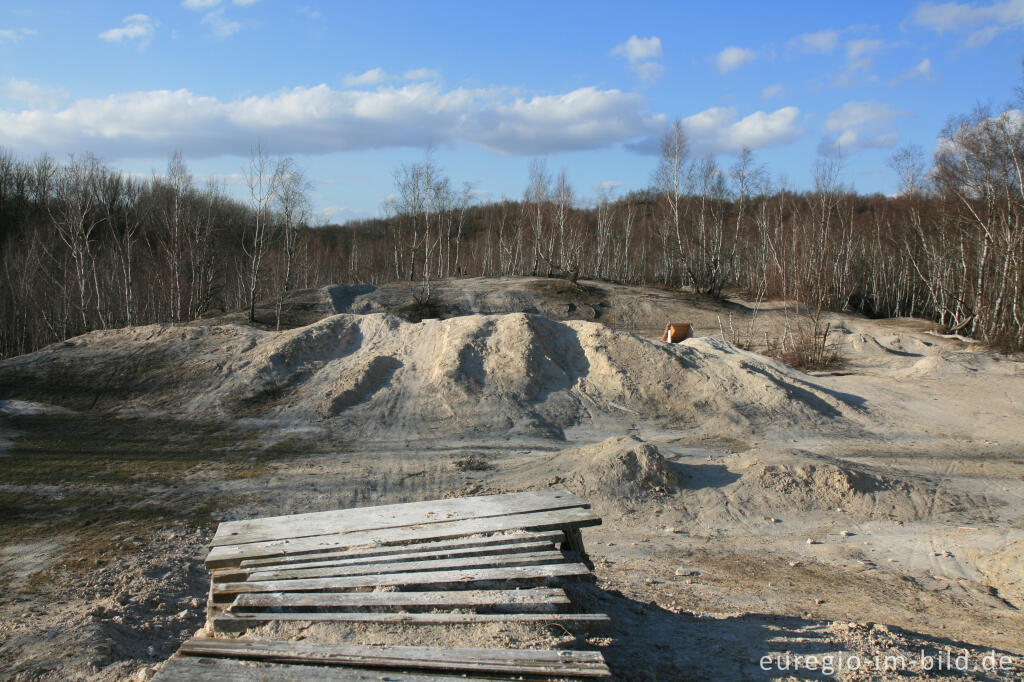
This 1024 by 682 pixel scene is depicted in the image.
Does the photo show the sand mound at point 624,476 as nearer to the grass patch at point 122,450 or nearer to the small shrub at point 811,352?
the grass patch at point 122,450

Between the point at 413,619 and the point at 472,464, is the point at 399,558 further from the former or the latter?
the point at 472,464

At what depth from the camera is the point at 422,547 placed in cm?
464

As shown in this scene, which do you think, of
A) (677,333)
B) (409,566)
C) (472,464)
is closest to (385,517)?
(409,566)

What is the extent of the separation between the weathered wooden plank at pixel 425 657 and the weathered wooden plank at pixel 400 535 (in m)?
1.05

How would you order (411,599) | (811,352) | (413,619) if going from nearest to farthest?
(413,619), (411,599), (811,352)

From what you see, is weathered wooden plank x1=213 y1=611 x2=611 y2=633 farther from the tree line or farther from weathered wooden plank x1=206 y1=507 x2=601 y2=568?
the tree line

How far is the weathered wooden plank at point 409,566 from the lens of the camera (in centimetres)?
431

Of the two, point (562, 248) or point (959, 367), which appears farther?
point (562, 248)

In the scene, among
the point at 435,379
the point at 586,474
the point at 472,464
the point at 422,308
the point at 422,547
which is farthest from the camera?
the point at 422,308

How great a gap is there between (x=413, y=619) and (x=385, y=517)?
1.59 metres

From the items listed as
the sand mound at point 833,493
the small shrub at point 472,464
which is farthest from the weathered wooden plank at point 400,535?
the small shrub at point 472,464

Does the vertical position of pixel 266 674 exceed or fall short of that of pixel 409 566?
it falls short

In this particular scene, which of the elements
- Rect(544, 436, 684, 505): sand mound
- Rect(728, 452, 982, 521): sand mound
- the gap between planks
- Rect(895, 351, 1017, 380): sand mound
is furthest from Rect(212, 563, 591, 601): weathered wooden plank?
Rect(895, 351, 1017, 380): sand mound

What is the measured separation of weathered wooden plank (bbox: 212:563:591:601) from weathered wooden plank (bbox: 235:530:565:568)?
0.34 m
